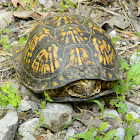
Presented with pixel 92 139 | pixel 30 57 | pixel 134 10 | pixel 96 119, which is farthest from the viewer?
pixel 134 10

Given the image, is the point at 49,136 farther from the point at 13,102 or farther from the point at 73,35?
the point at 73,35

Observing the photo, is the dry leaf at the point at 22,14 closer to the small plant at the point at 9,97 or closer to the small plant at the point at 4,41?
the small plant at the point at 4,41

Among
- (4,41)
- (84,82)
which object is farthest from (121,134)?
(4,41)

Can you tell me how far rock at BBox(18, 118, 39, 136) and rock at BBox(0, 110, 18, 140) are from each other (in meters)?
0.11

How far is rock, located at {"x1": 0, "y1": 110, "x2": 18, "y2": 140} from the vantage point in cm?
236

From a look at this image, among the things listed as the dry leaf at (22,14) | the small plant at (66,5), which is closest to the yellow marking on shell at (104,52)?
the small plant at (66,5)

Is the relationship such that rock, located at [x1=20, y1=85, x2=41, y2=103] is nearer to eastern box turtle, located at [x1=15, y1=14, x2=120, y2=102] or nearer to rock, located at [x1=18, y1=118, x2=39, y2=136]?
eastern box turtle, located at [x1=15, y1=14, x2=120, y2=102]

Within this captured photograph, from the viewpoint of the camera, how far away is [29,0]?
4.99 metres

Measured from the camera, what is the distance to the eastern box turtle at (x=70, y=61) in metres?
2.77

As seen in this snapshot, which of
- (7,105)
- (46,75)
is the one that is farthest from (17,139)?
(46,75)

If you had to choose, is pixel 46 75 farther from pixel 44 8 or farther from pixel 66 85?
pixel 44 8

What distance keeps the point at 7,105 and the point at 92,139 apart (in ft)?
3.88

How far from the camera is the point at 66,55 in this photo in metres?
2.83

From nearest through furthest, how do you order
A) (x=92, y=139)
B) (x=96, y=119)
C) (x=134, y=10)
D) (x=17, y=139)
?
1. (x=92, y=139)
2. (x=17, y=139)
3. (x=96, y=119)
4. (x=134, y=10)
